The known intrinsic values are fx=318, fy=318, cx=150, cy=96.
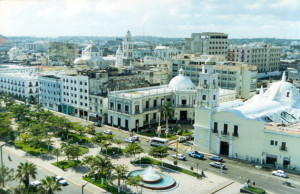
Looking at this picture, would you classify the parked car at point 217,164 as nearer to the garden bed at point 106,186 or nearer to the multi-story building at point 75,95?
the garden bed at point 106,186

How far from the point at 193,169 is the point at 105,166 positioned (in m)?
15.1

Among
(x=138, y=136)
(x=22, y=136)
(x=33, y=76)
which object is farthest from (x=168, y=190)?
(x=33, y=76)

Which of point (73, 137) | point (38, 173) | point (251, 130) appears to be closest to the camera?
point (38, 173)

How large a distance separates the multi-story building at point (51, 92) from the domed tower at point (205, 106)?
4960 centimetres

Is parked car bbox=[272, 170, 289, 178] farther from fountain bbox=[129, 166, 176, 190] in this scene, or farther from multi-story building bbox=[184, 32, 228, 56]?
multi-story building bbox=[184, 32, 228, 56]

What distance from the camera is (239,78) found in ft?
311

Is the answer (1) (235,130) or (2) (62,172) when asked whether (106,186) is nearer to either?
(2) (62,172)

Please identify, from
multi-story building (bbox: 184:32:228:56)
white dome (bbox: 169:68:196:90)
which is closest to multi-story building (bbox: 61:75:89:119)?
white dome (bbox: 169:68:196:90)

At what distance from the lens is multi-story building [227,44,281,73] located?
495 feet

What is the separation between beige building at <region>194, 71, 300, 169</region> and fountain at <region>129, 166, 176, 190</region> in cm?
1554

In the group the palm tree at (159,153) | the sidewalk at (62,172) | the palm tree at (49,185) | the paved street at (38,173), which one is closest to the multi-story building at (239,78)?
the palm tree at (159,153)

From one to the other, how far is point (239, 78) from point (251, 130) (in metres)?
41.5

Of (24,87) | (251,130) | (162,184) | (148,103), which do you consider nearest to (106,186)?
(162,184)

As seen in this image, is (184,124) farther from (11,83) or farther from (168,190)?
(11,83)
